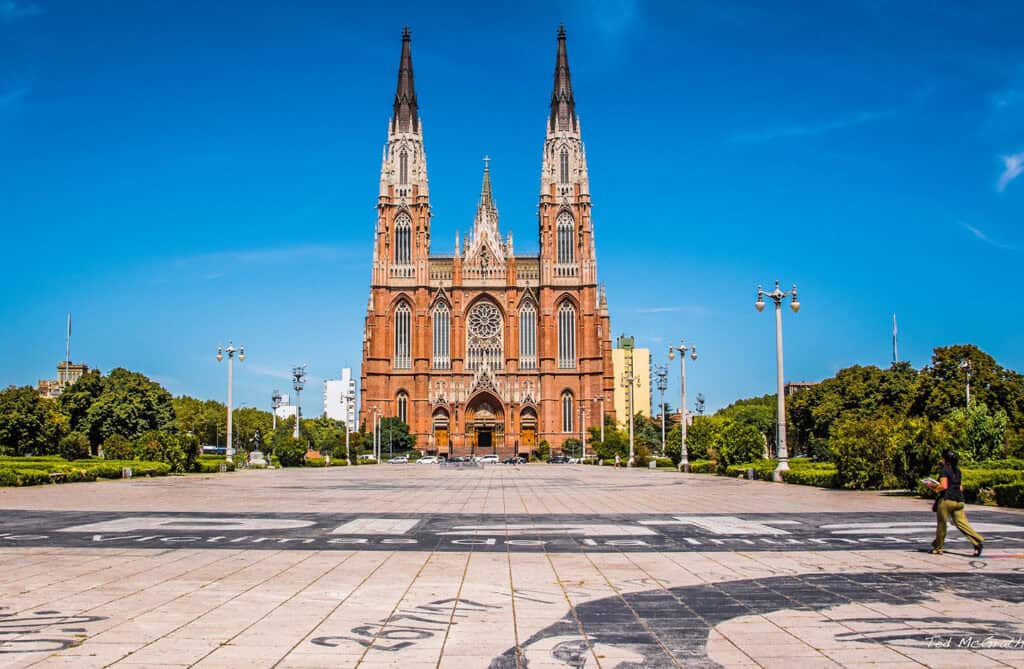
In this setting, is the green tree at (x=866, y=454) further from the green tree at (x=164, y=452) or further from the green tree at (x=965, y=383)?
the green tree at (x=965, y=383)

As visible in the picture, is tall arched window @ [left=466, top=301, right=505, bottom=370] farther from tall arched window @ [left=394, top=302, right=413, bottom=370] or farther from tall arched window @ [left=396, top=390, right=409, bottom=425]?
tall arched window @ [left=396, top=390, right=409, bottom=425]

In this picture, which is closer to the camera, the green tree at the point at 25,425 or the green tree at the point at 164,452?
the green tree at the point at 164,452

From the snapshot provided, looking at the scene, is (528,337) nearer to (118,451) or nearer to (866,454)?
(118,451)

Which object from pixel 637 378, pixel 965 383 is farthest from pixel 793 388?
pixel 965 383

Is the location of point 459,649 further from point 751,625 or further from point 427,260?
point 427,260

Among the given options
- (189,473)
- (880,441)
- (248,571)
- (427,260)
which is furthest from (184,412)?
(248,571)

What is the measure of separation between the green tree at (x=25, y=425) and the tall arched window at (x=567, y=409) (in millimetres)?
55296

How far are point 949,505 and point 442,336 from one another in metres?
91.7

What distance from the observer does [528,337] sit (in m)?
102

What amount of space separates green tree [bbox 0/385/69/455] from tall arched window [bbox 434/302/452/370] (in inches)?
1992

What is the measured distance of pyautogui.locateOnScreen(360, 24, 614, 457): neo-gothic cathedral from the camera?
→ 99.1 metres

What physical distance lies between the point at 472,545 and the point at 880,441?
16.9 meters

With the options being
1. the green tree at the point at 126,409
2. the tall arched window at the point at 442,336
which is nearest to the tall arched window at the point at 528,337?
the tall arched window at the point at 442,336

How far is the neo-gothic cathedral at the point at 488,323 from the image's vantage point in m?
99.1
